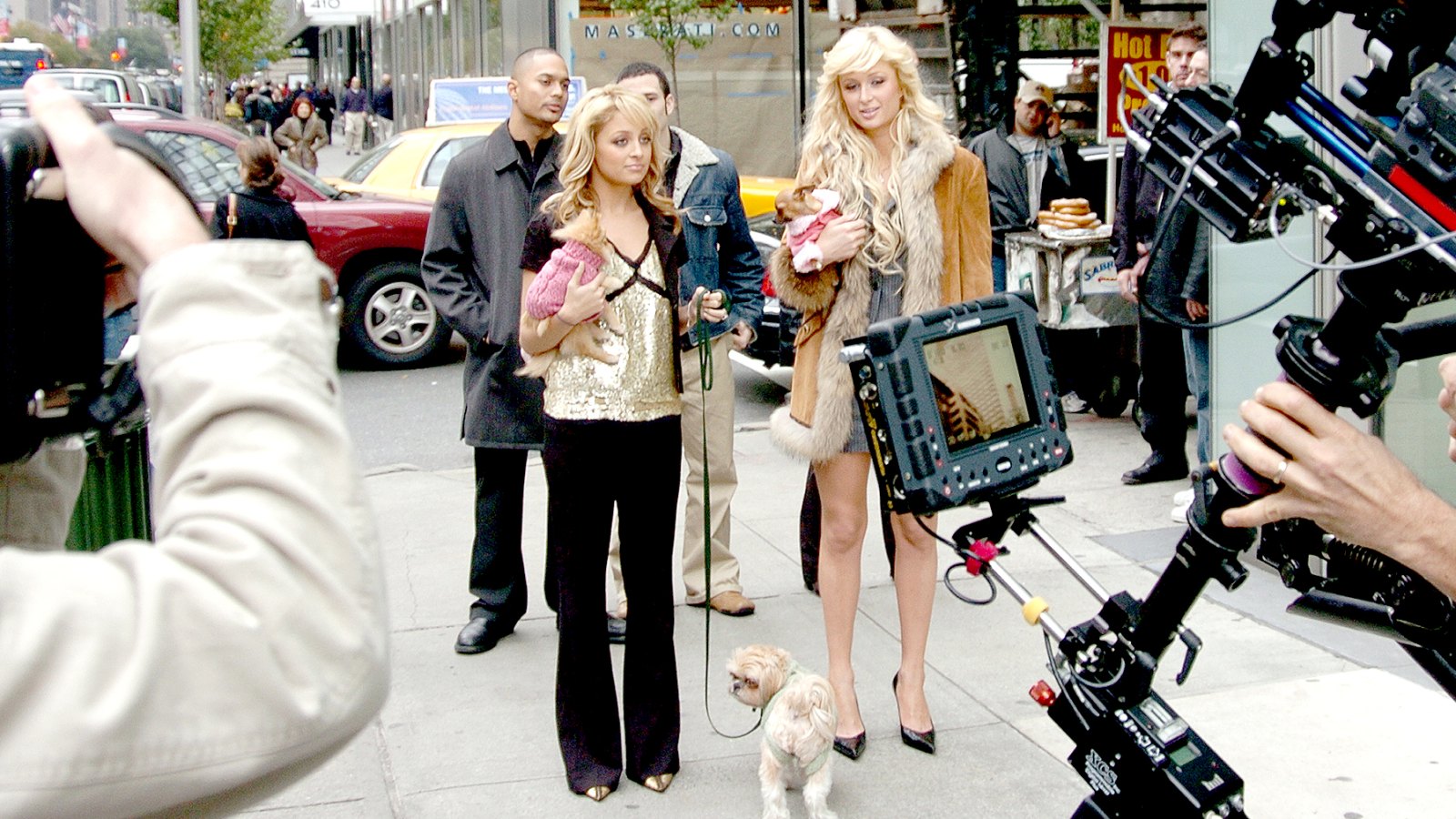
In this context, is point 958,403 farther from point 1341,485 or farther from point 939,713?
point 939,713

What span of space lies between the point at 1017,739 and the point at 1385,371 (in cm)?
262

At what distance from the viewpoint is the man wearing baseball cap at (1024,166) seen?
29.1ft

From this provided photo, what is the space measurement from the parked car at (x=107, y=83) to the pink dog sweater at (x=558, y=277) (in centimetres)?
1603

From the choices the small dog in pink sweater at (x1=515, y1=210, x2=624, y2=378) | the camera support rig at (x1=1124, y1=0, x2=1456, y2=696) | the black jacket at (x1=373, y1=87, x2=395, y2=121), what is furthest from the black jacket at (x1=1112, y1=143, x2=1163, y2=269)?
the black jacket at (x1=373, y1=87, x2=395, y2=121)

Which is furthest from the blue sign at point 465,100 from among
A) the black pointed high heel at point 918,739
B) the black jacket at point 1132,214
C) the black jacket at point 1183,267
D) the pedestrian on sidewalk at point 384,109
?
the pedestrian on sidewalk at point 384,109

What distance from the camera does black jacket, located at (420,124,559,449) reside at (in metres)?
5.09

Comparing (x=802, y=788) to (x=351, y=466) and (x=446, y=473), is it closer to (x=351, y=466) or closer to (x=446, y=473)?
(x=351, y=466)

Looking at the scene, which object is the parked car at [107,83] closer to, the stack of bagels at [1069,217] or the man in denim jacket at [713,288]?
the stack of bagels at [1069,217]

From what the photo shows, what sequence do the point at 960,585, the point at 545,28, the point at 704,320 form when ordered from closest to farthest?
the point at 704,320 → the point at 960,585 → the point at 545,28

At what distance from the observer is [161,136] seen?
10.3 m

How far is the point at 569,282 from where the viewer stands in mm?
3975

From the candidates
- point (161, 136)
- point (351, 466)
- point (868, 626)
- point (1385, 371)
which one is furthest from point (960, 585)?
point (161, 136)

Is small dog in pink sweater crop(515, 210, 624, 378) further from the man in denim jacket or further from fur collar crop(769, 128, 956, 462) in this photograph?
the man in denim jacket

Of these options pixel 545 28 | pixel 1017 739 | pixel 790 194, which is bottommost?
pixel 1017 739
